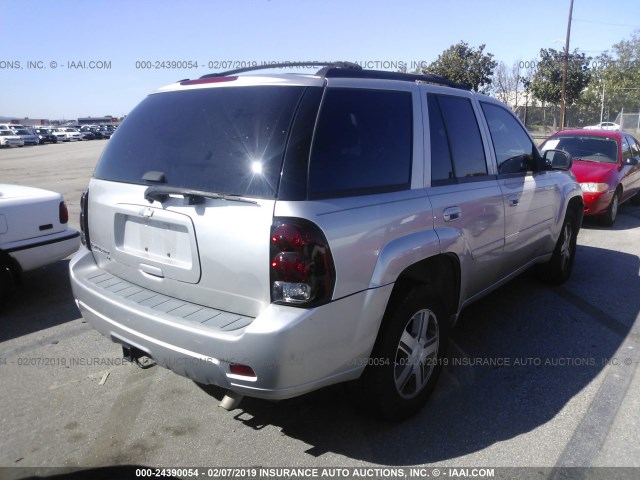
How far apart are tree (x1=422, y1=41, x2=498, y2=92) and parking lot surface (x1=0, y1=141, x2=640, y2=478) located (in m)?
30.6

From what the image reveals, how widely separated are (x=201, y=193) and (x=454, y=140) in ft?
6.05

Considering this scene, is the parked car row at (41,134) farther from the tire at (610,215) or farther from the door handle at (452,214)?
the door handle at (452,214)

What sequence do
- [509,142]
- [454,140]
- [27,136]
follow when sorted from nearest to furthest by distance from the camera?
[454,140] → [509,142] → [27,136]

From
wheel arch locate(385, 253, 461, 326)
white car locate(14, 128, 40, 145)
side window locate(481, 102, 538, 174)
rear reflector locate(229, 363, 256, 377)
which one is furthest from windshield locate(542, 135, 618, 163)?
white car locate(14, 128, 40, 145)

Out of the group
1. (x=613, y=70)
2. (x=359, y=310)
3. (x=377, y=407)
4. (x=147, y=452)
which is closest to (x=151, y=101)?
(x=359, y=310)

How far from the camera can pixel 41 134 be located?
52969 millimetres

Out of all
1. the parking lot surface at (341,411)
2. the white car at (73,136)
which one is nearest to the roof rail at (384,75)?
the parking lot surface at (341,411)

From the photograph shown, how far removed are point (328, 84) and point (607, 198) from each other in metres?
7.61

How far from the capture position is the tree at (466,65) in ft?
106

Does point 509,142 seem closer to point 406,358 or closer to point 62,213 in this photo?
point 406,358

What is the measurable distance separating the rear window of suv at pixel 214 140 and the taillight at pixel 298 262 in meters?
0.20

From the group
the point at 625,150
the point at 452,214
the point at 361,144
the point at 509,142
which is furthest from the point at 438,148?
the point at 625,150

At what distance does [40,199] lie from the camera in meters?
4.91

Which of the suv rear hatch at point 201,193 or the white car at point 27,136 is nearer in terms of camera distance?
the suv rear hatch at point 201,193
